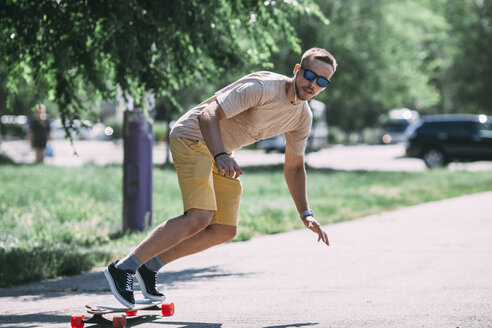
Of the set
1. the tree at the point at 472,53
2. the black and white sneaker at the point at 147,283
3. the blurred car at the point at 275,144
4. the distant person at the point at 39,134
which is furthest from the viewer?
the tree at the point at 472,53

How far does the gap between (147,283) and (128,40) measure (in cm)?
299

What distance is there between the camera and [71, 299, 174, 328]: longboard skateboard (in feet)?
14.1

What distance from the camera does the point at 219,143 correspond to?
4289mm

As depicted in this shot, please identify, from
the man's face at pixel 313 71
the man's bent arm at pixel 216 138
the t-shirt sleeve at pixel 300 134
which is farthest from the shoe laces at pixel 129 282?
the man's face at pixel 313 71

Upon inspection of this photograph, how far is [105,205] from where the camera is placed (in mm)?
11000

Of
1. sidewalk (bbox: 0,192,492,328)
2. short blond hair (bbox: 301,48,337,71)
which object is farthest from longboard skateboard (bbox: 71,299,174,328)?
short blond hair (bbox: 301,48,337,71)

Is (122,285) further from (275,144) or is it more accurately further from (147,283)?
(275,144)

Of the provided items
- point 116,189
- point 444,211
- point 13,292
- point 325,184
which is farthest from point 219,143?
point 325,184

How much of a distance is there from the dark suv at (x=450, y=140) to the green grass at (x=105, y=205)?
5.89 meters

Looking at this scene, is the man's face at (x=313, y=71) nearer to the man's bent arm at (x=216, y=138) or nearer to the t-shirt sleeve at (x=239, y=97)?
the t-shirt sleeve at (x=239, y=97)

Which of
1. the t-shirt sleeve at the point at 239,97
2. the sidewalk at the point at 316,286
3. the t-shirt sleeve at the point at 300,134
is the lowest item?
the sidewalk at the point at 316,286

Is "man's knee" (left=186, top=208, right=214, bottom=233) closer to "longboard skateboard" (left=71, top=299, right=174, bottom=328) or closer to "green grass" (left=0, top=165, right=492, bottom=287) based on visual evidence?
"longboard skateboard" (left=71, top=299, right=174, bottom=328)

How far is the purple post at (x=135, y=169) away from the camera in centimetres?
866

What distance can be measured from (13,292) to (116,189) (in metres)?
7.47
